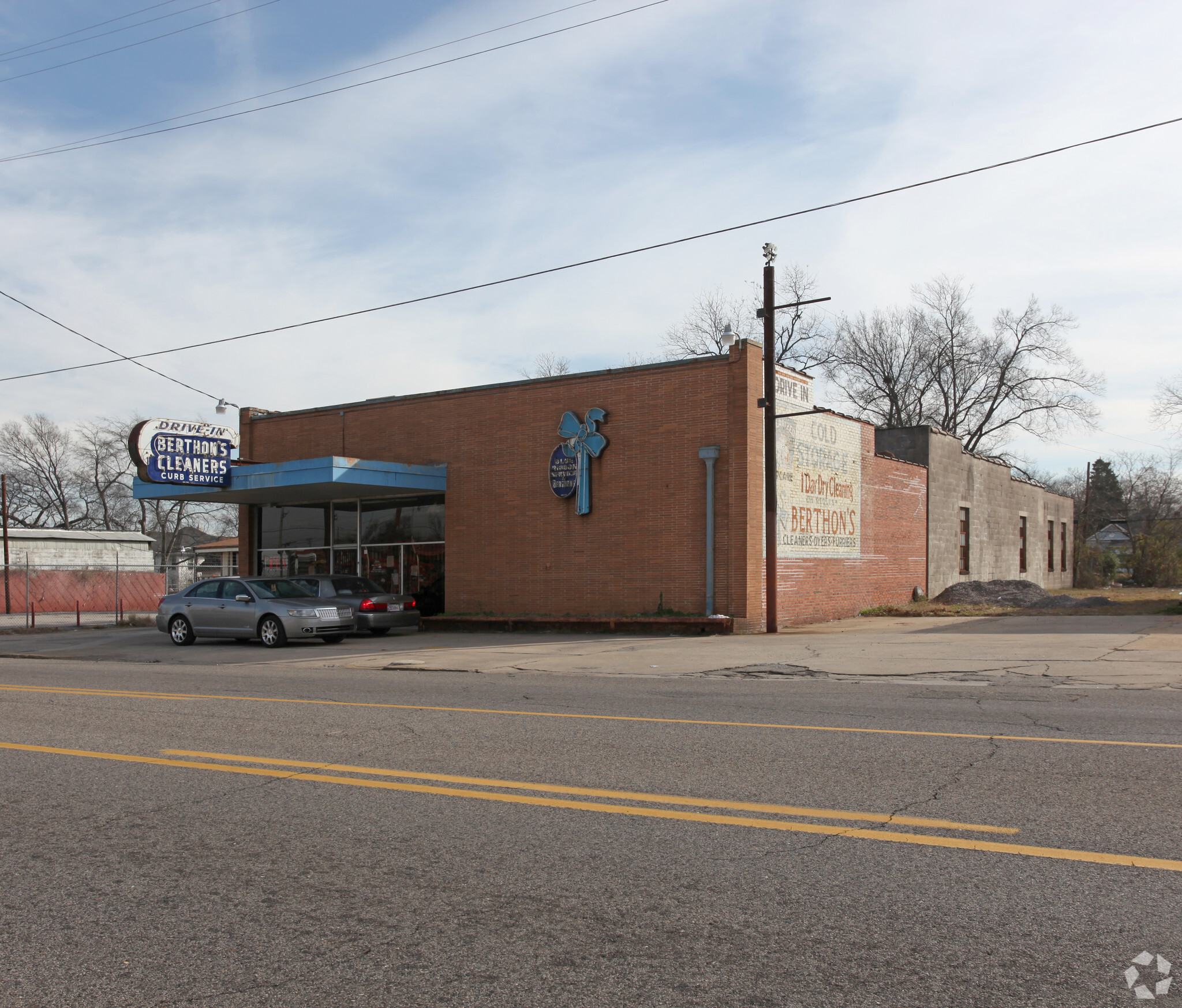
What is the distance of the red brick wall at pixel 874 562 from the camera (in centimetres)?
2279

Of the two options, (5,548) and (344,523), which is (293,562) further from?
(5,548)

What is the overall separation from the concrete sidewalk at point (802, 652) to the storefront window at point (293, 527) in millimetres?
5320

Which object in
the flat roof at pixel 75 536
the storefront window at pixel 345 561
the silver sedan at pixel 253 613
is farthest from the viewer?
the flat roof at pixel 75 536

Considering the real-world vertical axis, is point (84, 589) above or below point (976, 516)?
below

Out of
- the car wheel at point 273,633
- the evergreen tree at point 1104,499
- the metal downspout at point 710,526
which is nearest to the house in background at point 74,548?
the car wheel at point 273,633

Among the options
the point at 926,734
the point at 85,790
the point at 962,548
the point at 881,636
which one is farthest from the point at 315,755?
the point at 962,548

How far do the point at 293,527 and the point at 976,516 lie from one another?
877 inches

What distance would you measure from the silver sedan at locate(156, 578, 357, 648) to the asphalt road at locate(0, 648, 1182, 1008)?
1064 centimetres

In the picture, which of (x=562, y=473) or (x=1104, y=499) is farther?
(x=1104, y=499)

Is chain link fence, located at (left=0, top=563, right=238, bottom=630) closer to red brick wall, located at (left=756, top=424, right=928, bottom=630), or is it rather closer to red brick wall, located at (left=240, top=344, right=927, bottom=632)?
red brick wall, located at (left=240, top=344, right=927, bottom=632)

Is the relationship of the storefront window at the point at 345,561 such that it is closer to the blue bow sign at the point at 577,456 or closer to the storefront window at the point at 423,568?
the storefront window at the point at 423,568

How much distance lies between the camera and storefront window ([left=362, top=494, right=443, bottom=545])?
25469mm

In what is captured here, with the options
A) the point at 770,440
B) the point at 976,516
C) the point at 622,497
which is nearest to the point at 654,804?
the point at 770,440

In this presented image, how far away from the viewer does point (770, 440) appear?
66.0ft
